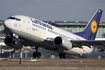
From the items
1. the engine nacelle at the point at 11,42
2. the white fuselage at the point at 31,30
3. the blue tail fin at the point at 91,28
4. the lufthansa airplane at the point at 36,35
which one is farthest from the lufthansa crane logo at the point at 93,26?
the engine nacelle at the point at 11,42

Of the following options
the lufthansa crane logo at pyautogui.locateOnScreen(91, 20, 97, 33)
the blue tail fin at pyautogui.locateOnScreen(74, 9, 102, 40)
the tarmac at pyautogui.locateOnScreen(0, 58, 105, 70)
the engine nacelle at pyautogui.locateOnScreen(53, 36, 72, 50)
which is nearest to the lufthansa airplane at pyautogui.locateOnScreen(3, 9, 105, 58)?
the engine nacelle at pyautogui.locateOnScreen(53, 36, 72, 50)

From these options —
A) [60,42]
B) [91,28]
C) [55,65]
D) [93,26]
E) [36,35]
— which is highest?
[93,26]

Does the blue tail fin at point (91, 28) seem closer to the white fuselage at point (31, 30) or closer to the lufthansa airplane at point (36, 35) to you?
the lufthansa airplane at point (36, 35)

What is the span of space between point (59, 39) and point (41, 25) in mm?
3098

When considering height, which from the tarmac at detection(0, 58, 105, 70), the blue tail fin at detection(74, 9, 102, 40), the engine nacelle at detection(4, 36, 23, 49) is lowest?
the tarmac at detection(0, 58, 105, 70)

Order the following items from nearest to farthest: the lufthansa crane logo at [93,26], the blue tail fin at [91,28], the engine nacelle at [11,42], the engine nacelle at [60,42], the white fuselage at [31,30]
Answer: the white fuselage at [31,30] < the engine nacelle at [60,42] < the engine nacelle at [11,42] < the blue tail fin at [91,28] < the lufthansa crane logo at [93,26]

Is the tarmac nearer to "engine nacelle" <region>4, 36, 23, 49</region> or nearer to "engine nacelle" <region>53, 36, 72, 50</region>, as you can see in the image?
"engine nacelle" <region>4, 36, 23, 49</region>

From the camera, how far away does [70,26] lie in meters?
90.4

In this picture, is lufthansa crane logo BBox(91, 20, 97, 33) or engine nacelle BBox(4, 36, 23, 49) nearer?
engine nacelle BBox(4, 36, 23, 49)

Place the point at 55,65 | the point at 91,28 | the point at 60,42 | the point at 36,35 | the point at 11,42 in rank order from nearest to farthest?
the point at 36,35 → the point at 60,42 → the point at 11,42 → the point at 91,28 → the point at 55,65

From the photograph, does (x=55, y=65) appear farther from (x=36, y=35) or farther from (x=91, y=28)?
(x=36, y=35)

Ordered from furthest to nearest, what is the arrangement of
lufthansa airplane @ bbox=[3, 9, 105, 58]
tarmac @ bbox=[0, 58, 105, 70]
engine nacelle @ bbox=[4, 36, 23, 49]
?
tarmac @ bbox=[0, 58, 105, 70]
engine nacelle @ bbox=[4, 36, 23, 49]
lufthansa airplane @ bbox=[3, 9, 105, 58]

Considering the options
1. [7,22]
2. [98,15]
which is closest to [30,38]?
[7,22]

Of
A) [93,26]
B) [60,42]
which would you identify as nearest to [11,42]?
[60,42]
